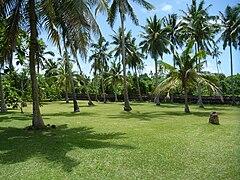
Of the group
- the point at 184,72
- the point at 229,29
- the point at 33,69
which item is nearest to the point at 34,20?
the point at 33,69

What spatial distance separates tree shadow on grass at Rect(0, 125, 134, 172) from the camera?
20.2ft

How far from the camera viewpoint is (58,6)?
9.59 meters

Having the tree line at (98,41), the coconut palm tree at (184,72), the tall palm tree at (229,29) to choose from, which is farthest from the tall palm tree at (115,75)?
the coconut palm tree at (184,72)

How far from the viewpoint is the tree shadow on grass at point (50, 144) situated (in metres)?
6.15

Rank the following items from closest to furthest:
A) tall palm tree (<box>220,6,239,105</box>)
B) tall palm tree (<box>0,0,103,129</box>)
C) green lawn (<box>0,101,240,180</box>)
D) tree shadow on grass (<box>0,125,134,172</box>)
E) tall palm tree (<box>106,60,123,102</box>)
→ 1. green lawn (<box>0,101,240,180</box>)
2. tree shadow on grass (<box>0,125,134,172</box>)
3. tall palm tree (<box>0,0,103,129</box>)
4. tall palm tree (<box>220,6,239,105</box>)
5. tall palm tree (<box>106,60,123,102</box>)

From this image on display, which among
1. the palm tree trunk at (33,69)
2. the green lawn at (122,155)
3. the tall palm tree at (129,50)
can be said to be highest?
the tall palm tree at (129,50)

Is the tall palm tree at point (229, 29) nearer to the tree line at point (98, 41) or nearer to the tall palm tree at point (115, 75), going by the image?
the tree line at point (98, 41)

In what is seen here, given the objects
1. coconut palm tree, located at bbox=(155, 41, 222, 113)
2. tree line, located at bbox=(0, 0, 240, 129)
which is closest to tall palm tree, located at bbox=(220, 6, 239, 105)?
tree line, located at bbox=(0, 0, 240, 129)

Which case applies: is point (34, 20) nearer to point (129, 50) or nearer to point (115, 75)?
point (129, 50)

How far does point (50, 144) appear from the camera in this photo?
25.2 ft

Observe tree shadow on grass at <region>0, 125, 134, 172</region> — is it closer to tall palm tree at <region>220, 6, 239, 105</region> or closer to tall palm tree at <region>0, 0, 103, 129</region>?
tall palm tree at <region>0, 0, 103, 129</region>

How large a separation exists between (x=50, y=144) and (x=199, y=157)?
14.4ft

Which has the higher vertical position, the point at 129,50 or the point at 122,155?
the point at 129,50

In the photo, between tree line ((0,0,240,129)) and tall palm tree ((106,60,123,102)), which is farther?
tall palm tree ((106,60,123,102))
